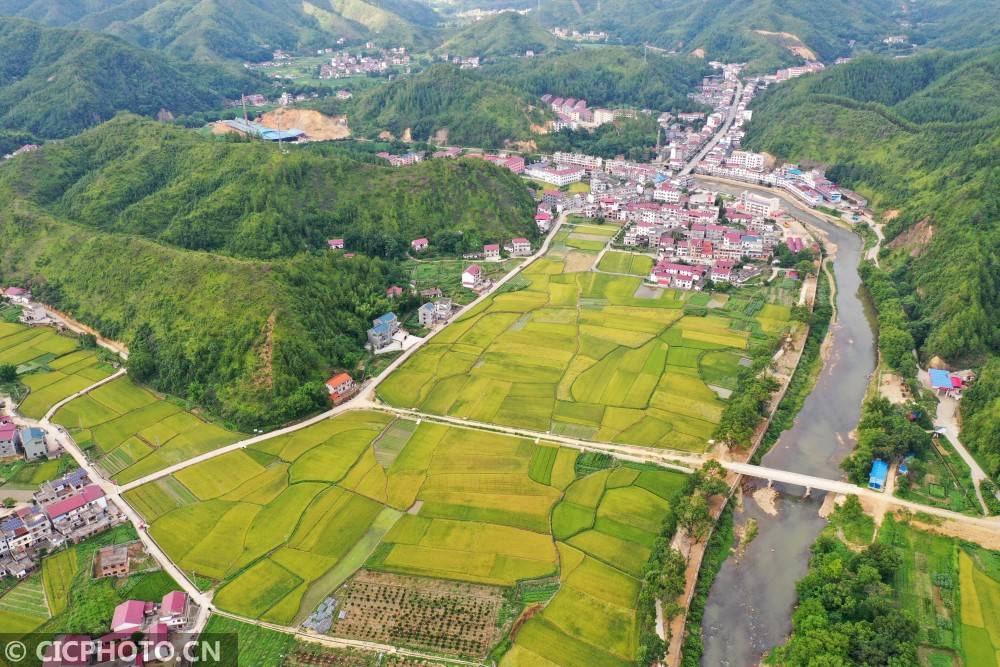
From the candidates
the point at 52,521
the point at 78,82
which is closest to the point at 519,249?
the point at 52,521

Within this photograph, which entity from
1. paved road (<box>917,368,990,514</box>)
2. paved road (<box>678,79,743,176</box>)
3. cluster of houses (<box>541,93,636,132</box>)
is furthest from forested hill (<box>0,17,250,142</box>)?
paved road (<box>917,368,990,514</box>)

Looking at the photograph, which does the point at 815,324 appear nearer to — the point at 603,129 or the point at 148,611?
the point at 148,611

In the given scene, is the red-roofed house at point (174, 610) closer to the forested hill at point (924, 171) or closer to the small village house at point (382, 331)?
the small village house at point (382, 331)

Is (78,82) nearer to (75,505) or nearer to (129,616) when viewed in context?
(75,505)

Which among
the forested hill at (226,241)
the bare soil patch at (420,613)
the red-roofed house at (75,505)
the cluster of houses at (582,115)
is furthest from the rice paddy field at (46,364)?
the cluster of houses at (582,115)

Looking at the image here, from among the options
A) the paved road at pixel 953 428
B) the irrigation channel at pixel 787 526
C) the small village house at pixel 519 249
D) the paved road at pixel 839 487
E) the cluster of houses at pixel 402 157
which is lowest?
the cluster of houses at pixel 402 157

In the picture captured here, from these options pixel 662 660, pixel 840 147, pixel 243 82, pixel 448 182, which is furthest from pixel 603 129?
pixel 662 660
